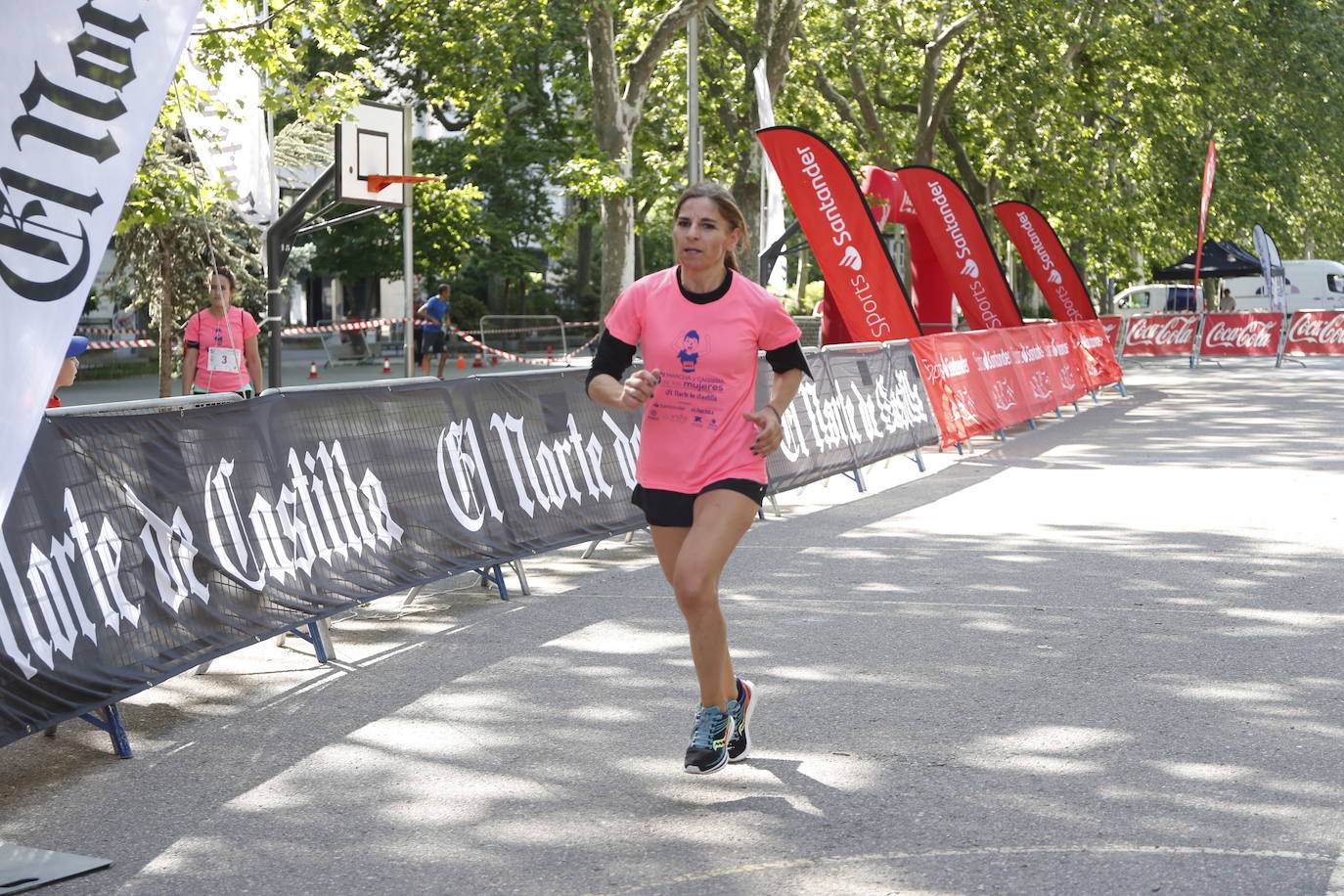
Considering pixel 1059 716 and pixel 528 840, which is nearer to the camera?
pixel 528 840

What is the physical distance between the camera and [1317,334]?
131 feet

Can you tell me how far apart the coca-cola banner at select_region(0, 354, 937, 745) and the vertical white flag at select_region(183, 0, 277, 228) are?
8.06 metres

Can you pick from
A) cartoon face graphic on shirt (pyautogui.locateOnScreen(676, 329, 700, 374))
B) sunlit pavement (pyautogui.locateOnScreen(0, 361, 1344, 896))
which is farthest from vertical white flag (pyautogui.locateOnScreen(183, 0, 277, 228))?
cartoon face graphic on shirt (pyautogui.locateOnScreen(676, 329, 700, 374))

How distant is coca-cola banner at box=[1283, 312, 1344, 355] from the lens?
3984 cm

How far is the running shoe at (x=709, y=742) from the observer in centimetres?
554

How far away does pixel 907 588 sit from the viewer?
30.3 feet

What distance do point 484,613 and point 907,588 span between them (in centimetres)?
234

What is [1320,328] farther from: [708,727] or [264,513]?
[708,727]

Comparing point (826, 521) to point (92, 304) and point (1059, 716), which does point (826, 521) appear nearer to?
point (1059, 716)

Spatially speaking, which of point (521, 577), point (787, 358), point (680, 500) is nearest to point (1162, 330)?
point (521, 577)

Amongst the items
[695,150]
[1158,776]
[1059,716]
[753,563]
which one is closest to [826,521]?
[753,563]

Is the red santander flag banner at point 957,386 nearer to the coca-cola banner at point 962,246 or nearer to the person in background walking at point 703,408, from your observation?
the coca-cola banner at point 962,246

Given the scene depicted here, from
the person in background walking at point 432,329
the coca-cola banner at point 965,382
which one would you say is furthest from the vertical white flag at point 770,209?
the person in background walking at point 432,329

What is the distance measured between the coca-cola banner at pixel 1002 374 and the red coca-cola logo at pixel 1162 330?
1539 cm
